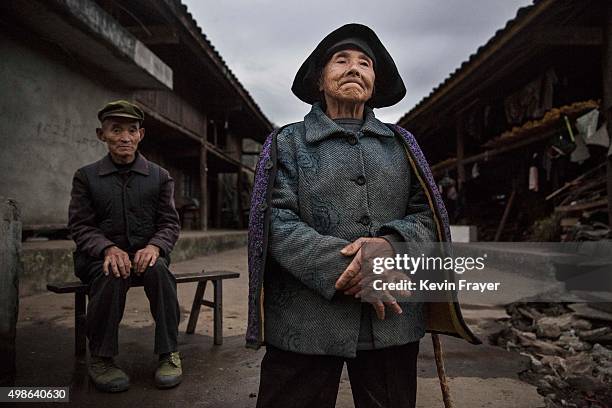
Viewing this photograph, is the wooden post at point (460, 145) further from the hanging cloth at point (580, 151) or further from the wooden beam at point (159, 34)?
the wooden beam at point (159, 34)

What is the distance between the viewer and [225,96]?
454 inches

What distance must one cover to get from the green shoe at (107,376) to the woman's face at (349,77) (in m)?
1.77

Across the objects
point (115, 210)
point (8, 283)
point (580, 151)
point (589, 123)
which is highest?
point (589, 123)

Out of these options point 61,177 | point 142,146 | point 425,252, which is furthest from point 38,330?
point 142,146

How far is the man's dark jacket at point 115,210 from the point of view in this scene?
7.78 ft

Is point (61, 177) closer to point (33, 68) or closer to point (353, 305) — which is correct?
point (33, 68)

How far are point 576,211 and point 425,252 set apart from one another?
5.65 metres

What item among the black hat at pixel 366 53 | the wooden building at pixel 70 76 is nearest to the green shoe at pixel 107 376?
the black hat at pixel 366 53

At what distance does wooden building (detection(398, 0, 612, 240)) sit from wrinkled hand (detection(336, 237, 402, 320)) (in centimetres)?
428

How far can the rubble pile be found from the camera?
2.16m

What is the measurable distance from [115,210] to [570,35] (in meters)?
5.16

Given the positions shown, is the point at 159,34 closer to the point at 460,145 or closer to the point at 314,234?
the point at 460,145

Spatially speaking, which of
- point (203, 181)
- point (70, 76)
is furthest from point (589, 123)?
point (203, 181)

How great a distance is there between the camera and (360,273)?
1165 millimetres
